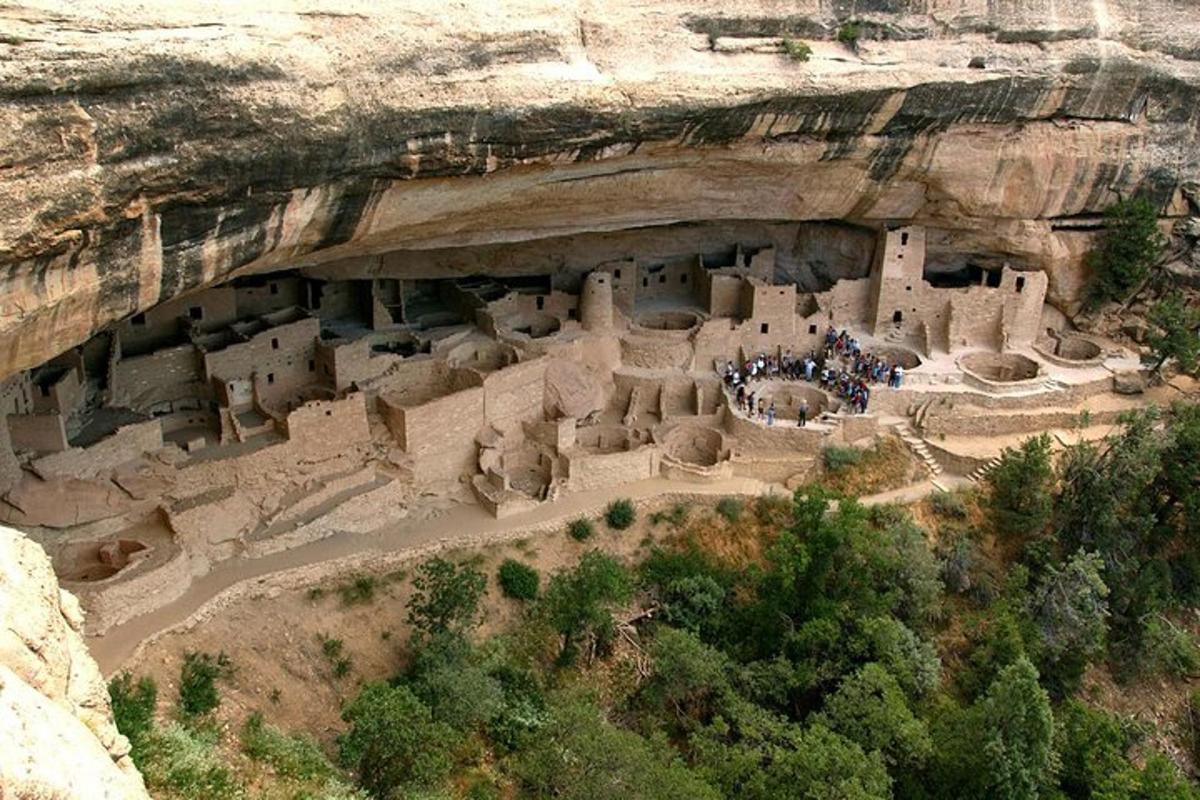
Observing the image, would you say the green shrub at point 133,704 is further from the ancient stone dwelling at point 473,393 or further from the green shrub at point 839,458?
the green shrub at point 839,458

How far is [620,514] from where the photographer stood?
51.3 feet

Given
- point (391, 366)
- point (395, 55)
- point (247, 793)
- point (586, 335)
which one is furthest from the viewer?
point (586, 335)

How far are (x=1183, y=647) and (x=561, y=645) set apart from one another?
8693mm

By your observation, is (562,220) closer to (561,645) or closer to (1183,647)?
(561,645)

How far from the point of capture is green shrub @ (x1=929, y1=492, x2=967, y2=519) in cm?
1642

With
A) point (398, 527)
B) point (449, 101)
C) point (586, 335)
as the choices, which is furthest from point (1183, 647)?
point (449, 101)

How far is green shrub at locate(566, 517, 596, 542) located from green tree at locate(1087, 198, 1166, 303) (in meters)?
9.70

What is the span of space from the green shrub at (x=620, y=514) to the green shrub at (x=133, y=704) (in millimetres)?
6449

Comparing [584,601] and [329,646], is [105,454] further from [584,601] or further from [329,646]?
[584,601]

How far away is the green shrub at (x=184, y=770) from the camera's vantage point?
8367 mm

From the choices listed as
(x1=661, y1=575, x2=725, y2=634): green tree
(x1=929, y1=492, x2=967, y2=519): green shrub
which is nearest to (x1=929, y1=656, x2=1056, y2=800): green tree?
(x1=929, y1=492, x2=967, y2=519): green shrub

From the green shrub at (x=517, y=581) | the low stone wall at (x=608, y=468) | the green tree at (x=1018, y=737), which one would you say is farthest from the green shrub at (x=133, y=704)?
the green tree at (x=1018, y=737)

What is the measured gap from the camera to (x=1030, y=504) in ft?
52.9

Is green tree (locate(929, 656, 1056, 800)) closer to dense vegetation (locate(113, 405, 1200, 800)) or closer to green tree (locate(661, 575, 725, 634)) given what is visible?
dense vegetation (locate(113, 405, 1200, 800))
